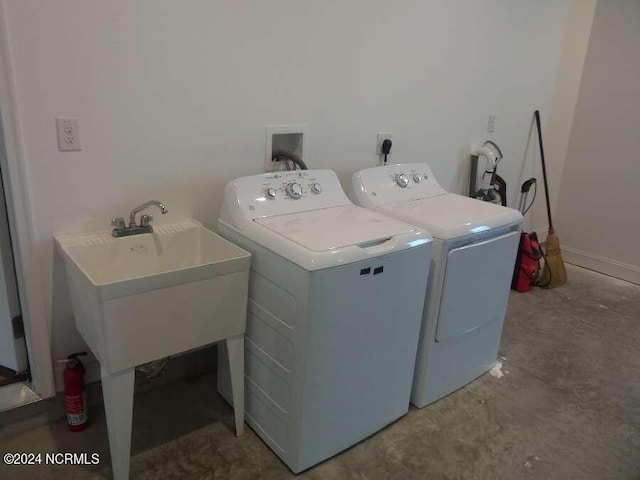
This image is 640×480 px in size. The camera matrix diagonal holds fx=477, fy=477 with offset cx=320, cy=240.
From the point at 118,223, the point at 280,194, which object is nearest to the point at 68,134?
the point at 118,223

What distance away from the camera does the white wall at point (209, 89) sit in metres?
1.61

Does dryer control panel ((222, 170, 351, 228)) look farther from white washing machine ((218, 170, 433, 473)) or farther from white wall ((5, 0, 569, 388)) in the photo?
white wall ((5, 0, 569, 388))

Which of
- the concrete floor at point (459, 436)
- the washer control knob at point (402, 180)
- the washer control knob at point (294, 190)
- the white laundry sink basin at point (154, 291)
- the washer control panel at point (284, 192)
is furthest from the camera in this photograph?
the washer control knob at point (402, 180)

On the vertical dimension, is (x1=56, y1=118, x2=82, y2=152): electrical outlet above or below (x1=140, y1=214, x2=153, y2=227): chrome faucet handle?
above

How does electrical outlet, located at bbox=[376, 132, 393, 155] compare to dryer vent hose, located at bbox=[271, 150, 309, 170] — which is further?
electrical outlet, located at bbox=[376, 132, 393, 155]

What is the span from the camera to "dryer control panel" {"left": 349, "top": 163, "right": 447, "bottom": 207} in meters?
2.24

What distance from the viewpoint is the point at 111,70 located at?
169 centimetres

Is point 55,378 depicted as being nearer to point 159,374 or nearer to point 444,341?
point 159,374

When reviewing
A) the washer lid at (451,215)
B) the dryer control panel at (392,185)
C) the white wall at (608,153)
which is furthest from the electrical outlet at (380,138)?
the white wall at (608,153)

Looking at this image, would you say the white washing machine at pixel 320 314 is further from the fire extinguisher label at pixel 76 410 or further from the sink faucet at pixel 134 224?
the fire extinguisher label at pixel 76 410

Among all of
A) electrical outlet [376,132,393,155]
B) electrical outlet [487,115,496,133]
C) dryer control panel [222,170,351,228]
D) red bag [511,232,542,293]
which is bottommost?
red bag [511,232,542,293]

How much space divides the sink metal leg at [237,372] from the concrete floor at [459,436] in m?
0.10

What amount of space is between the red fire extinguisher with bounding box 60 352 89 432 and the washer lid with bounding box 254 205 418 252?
869 mm

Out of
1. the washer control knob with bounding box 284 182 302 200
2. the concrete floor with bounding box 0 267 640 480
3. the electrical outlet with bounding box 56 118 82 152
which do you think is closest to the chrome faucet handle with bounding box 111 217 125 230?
the electrical outlet with bounding box 56 118 82 152
